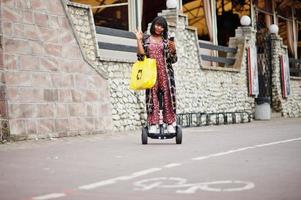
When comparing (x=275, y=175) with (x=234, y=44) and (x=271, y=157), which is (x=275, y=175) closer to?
(x=271, y=157)

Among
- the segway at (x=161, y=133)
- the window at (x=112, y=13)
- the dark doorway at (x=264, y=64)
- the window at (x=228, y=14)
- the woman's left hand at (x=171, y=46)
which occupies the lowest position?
the segway at (x=161, y=133)

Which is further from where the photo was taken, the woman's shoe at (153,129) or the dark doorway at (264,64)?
the dark doorway at (264,64)

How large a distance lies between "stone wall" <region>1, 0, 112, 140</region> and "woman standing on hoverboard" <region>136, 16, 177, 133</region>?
315cm

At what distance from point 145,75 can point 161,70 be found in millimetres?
522

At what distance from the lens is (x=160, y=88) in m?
8.37

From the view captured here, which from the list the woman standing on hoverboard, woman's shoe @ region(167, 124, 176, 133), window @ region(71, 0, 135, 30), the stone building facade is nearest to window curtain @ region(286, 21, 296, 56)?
window @ region(71, 0, 135, 30)

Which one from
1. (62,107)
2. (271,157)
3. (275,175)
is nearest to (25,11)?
(62,107)

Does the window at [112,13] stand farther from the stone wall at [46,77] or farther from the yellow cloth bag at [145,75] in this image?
the yellow cloth bag at [145,75]

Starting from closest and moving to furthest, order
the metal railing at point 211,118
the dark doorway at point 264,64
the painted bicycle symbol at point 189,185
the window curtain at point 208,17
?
the painted bicycle symbol at point 189,185
the metal railing at point 211,118
the window curtain at point 208,17
the dark doorway at point 264,64

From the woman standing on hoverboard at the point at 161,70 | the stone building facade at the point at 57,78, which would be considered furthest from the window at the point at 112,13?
the woman standing on hoverboard at the point at 161,70

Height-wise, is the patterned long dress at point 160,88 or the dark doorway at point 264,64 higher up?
the dark doorway at point 264,64

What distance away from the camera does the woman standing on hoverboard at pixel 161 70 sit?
826cm

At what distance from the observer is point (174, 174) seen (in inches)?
189

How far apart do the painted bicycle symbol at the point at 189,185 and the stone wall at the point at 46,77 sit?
20.6 feet
